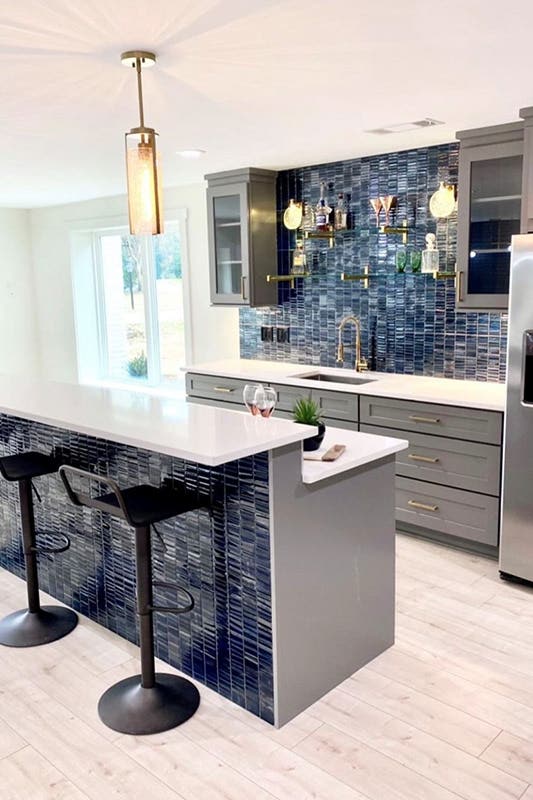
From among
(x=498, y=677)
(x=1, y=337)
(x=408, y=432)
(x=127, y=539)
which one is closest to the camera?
(x=498, y=677)

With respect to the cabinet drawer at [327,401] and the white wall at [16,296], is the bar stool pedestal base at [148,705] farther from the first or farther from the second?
the white wall at [16,296]

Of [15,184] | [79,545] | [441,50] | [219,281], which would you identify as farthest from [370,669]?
[15,184]

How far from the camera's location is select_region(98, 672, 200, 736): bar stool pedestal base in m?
2.39

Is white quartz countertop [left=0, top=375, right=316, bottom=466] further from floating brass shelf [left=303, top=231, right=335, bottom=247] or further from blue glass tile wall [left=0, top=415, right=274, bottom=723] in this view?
floating brass shelf [left=303, top=231, right=335, bottom=247]

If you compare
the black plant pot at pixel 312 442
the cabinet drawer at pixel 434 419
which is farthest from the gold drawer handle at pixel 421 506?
the black plant pot at pixel 312 442

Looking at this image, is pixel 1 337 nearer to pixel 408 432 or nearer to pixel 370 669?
pixel 408 432

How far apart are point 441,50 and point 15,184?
13.2 ft

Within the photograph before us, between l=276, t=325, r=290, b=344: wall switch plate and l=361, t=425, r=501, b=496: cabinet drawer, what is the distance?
4.77 feet

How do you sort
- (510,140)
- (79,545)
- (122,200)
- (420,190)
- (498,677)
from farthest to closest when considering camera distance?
1. (122,200)
2. (420,190)
3. (510,140)
4. (79,545)
5. (498,677)

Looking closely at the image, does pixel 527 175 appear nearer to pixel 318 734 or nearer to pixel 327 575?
pixel 327 575

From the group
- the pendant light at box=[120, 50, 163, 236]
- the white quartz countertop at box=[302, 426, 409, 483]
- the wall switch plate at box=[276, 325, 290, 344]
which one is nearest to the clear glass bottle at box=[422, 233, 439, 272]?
the wall switch plate at box=[276, 325, 290, 344]

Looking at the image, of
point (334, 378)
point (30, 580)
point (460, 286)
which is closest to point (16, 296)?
point (334, 378)

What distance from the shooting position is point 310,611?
2.47 m

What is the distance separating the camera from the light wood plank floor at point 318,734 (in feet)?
6.90
